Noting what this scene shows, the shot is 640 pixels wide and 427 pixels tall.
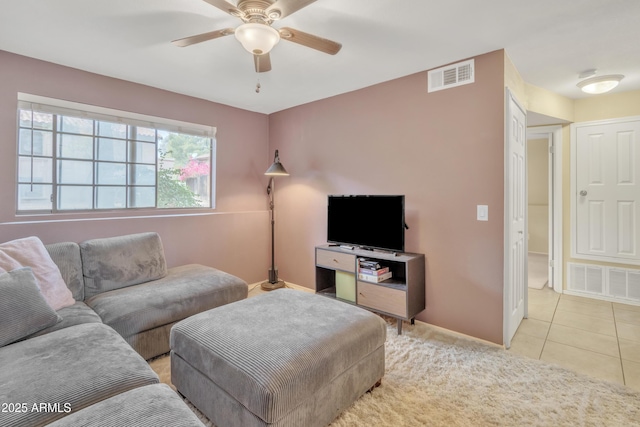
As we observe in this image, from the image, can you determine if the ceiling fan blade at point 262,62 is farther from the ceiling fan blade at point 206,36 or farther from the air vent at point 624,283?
the air vent at point 624,283

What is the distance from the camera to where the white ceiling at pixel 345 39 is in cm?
189

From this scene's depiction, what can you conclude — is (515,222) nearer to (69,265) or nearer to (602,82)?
(602,82)

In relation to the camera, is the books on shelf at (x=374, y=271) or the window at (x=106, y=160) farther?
the books on shelf at (x=374, y=271)

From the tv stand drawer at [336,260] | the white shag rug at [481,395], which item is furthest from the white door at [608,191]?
the tv stand drawer at [336,260]

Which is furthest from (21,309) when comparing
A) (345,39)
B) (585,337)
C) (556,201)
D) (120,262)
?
(556,201)

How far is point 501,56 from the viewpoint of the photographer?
2.41 m

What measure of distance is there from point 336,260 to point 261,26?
7.08 feet

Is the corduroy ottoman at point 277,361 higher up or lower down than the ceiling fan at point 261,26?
lower down

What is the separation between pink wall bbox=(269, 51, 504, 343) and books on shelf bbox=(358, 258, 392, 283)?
343 millimetres

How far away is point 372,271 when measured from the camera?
9.37 ft

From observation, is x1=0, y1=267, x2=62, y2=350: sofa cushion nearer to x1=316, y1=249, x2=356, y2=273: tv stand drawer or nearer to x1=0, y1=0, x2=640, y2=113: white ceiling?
x1=0, y1=0, x2=640, y2=113: white ceiling

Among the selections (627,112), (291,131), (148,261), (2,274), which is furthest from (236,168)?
(627,112)

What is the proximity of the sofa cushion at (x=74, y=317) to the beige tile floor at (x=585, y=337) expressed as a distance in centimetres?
310

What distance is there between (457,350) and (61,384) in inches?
97.4
